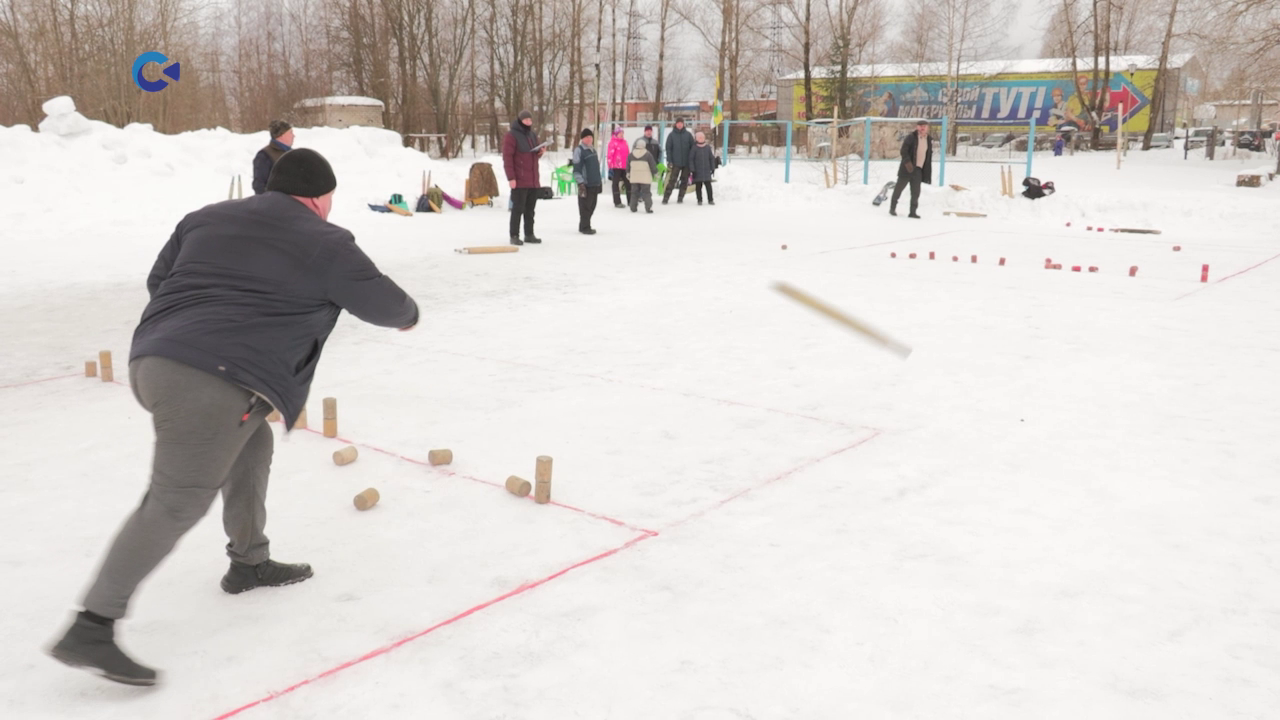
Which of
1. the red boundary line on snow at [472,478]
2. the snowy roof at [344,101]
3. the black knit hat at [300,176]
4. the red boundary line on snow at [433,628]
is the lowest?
the red boundary line on snow at [433,628]

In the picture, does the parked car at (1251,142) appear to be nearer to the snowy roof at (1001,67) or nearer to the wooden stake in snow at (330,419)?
the snowy roof at (1001,67)

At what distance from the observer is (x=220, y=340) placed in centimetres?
277

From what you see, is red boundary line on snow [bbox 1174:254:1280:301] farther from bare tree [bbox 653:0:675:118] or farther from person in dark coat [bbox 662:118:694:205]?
bare tree [bbox 653:0:675:118]

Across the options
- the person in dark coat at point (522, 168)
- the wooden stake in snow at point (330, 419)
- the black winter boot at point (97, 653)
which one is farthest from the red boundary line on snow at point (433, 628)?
the person in dark coat at point (522, 168)

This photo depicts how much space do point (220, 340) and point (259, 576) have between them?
3.25 feet

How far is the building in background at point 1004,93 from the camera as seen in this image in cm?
4191

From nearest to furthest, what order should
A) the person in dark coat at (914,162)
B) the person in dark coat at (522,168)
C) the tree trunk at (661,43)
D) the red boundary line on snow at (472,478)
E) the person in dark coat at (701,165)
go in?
the red boundary line on snow at (472,478), the person in dark coat at (522,168), the person in dark coat at (914,162), the person in dark coat at (701,165), the tree trunk at (661,43)

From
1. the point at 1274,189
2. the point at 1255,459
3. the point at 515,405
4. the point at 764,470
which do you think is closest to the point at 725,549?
the point at 764,470

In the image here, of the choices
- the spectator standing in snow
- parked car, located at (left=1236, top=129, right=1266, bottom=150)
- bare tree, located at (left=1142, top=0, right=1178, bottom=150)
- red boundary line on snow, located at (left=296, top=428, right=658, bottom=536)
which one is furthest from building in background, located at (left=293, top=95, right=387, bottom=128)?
parked car, located at (left=1236, top=129, right=1266, bottom=150)

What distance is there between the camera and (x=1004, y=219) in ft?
59.8

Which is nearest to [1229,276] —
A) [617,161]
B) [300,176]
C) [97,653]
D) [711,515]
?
[711,515]

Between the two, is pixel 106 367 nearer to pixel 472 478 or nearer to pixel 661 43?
pixel 472 478

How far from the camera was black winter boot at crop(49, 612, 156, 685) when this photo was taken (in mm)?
2619

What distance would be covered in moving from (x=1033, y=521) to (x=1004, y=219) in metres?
15.3
